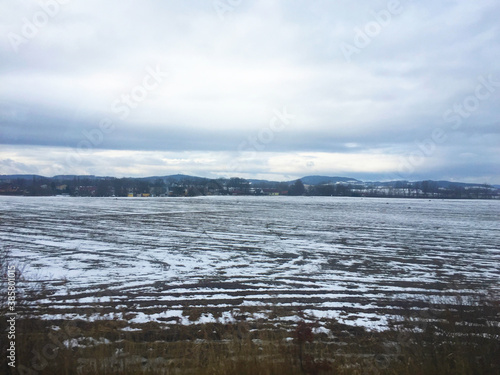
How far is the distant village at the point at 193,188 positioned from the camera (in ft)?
464

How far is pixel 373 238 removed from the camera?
25.0m

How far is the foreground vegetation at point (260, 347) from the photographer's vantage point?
605 centimetres

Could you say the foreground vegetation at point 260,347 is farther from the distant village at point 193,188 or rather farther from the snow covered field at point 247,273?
the distant village at point 193,188

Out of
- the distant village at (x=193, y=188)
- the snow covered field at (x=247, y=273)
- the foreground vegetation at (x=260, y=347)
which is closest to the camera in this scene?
the foreground vegetation at (x=260, y=347)

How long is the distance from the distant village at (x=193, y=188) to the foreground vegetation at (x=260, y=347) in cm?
13164

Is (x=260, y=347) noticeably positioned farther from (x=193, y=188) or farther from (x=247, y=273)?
(x=193, y=188)

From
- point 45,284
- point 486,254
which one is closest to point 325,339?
point 45,284

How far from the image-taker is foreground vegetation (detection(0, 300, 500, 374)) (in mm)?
6051

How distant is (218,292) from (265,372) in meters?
5.79

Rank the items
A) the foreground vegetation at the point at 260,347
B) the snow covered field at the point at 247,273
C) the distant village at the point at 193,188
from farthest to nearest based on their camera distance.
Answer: the distant village at the point at 193,188 → the snow covered field at the point at 247,273 → the foreground vegetation at the point at 260,347

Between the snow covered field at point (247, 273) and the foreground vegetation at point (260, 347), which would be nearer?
the foreground vegetation at point (260, 347)

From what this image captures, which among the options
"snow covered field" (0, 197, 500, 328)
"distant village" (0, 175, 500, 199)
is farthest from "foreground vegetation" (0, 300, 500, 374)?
"distant village" (0, 175, 500, 199)

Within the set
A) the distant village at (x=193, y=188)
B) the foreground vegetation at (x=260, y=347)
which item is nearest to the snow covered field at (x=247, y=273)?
the foreground vegetation at (x=260, y=347)

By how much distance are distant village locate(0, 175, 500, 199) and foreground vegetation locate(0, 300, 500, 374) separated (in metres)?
132
